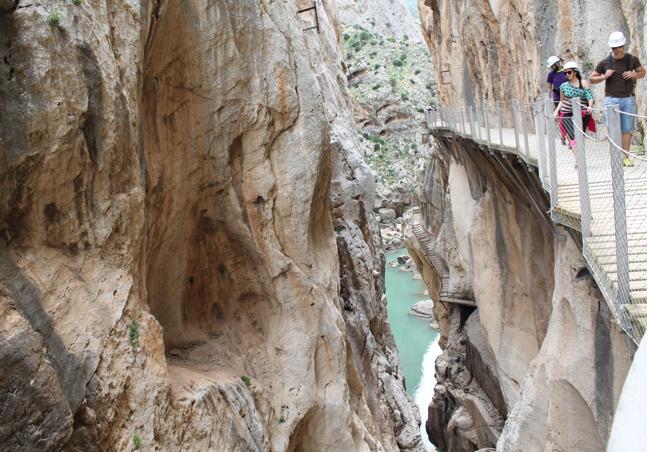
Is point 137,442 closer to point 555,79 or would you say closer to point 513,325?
point 555,79

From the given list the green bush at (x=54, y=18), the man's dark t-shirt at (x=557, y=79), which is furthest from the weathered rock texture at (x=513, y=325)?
the green bush at (x=54, y=18)

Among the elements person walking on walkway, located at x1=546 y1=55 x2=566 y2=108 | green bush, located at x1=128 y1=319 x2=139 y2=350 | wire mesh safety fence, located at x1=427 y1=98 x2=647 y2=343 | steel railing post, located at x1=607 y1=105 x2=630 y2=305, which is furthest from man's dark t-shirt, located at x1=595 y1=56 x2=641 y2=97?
green bush, located at x1=128 y1=319 x2=139 y2=350

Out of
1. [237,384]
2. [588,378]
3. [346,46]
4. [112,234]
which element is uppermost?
[346,46]

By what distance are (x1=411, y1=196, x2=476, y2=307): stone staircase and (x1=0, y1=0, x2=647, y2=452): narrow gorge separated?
4.11 m

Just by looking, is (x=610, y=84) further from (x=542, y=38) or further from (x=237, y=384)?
(x=542, y=38)

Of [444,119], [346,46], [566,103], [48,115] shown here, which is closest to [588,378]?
[566,103]

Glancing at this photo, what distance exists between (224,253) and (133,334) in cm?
321

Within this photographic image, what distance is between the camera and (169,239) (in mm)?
8445

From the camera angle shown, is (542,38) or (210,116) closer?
(210,116)

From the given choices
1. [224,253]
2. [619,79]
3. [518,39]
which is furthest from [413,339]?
[619,79]

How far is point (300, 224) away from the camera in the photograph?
30.7ft

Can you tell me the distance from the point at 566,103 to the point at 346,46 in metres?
59.8

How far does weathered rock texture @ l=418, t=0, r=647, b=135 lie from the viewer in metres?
12.8

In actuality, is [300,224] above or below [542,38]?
below
